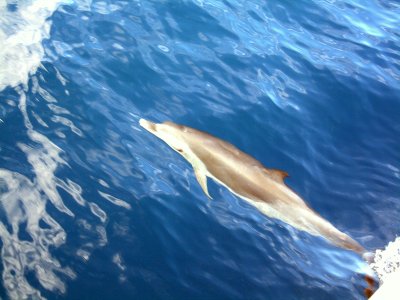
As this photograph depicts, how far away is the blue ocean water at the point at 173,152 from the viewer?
4012mm

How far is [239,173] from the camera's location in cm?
309

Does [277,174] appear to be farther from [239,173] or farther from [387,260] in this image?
[387,260]

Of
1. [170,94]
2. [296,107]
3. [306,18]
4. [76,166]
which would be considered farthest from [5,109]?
[306,18]

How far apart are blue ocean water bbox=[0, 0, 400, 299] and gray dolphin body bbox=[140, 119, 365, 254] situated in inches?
47.8

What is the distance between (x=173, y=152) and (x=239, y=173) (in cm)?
210

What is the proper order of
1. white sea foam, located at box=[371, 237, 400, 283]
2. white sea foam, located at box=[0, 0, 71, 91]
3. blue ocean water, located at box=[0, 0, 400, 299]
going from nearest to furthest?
blue ocean water, located at box=[0, 0, 400, 299], white sea foam, located at box=[371, 237, 400, 283], white sea foam, located at box=[0, 0, 71, 91]

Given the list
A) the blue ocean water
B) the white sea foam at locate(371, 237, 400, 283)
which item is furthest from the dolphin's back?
the white sea foam at locate(371, 237, 400, 283)

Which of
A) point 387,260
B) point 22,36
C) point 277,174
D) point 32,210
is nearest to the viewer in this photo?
point 277,174

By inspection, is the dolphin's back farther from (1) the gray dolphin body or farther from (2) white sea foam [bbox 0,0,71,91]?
(2) white sea foam [bbox 0,0,71,91]


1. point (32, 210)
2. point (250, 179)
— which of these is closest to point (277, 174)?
point (250, 179)

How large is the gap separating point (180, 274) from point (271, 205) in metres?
1.27

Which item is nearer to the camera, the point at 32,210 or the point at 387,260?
the point at 32,210

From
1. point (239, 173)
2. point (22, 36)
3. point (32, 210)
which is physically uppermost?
point (239, 173)

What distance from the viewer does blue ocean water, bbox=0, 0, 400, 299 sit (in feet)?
13.2
